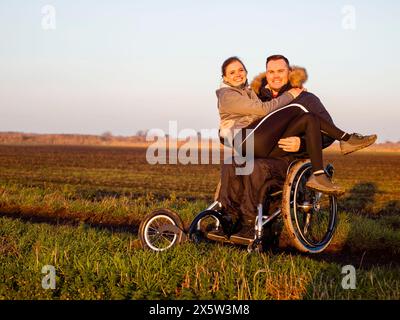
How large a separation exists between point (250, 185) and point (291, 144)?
0.71m

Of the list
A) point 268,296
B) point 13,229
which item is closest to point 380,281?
point 268,296

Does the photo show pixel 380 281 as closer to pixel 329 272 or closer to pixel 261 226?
pixel 329 272

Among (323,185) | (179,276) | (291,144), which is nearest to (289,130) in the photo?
(291,144)

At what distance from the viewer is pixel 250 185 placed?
6.29 meters

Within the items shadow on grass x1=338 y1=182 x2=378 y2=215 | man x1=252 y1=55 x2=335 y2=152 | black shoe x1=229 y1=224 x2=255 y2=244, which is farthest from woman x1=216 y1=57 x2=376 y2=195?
shadow on grass x1=338 y1=182 x2=378 y2=215

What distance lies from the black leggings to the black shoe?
2.85ft

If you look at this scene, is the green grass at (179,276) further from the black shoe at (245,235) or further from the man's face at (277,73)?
the man's face at (277,73)

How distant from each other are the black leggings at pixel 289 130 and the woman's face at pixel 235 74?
1.75 ft

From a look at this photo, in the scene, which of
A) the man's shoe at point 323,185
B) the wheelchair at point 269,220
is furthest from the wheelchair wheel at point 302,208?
the man's shoe at point 323,185
